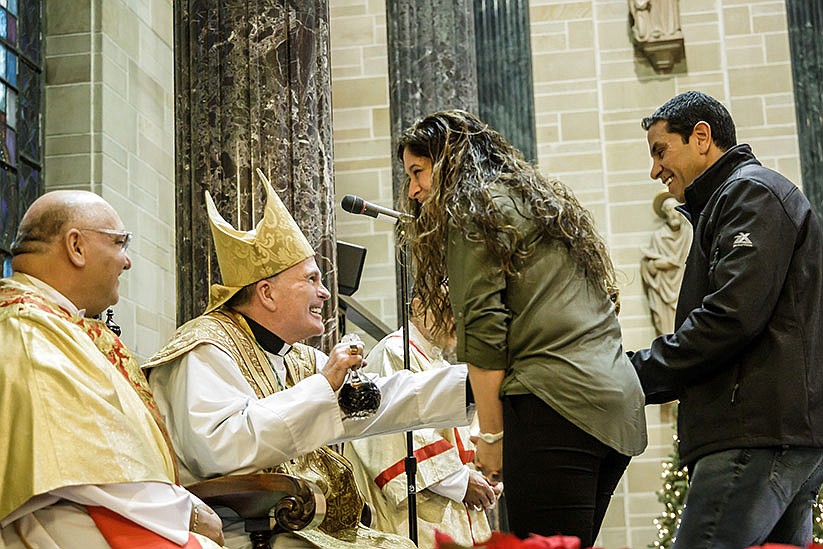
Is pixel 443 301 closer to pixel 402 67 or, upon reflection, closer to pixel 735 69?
pixel 402 67

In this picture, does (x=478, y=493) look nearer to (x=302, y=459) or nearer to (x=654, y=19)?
(x=302, y=459)

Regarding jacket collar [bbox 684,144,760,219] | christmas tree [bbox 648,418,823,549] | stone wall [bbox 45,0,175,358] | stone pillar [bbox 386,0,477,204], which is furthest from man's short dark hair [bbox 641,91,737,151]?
christmas tree [bbox 648,418,823,549]

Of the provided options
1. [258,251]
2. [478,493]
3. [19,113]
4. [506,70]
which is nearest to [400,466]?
[478,493]

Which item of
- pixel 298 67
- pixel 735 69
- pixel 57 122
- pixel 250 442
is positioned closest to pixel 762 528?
pixel 250 442

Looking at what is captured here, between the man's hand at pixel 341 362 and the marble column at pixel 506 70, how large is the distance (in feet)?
21.9

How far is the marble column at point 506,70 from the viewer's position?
409 inches

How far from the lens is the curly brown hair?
10.3 feet

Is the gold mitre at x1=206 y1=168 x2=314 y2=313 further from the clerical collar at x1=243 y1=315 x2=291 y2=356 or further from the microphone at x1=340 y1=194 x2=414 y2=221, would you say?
the microphone at x1=340 y1=194 x2=414 y2=221

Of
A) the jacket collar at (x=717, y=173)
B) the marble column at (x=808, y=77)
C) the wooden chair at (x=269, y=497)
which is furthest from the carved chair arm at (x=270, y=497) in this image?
the marble column at (x=808, y=77)

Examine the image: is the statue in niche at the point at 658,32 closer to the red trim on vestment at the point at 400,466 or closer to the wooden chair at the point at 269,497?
the red trim on vestment at the point at 400,466

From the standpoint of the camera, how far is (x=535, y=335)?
121 inches

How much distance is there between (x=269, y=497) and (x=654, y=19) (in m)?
7.80

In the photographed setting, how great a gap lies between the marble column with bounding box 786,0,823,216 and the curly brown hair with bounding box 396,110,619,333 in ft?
24.1

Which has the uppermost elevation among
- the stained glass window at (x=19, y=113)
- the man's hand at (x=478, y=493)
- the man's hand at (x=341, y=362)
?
the stained glass window at (x=19, y=113)
